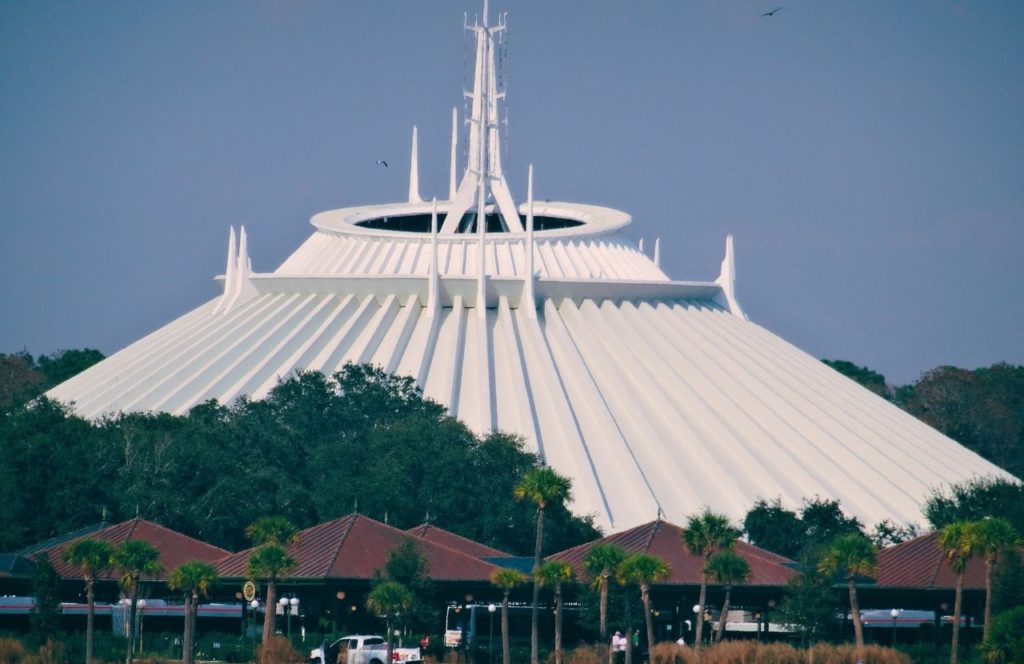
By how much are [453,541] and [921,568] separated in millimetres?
10905

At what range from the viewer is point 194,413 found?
200ft

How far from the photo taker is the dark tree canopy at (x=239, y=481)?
54594 mm

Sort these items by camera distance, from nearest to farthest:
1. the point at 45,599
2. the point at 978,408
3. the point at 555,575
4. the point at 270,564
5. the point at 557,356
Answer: the point at 270,564 < the point at 555,575 < the point at 45,599 < the point at 557,356 < the point at 978,408

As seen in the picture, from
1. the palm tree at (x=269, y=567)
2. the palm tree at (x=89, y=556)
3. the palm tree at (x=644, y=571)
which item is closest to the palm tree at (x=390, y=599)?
the palm tree at (x=269, y=567)

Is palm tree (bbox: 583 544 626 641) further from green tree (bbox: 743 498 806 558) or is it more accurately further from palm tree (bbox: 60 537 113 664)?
green tree (bbox: 743 498 806 558)

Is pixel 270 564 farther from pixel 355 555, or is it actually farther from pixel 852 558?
pixel 852 558

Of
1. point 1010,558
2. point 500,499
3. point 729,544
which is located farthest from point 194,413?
point 1010,558

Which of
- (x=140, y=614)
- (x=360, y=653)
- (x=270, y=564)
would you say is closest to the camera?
(x=360, y=653)

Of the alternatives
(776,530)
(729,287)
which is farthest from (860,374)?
(776,530)

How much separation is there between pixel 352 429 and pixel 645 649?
649 inches

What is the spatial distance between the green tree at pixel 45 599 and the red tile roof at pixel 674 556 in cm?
1103

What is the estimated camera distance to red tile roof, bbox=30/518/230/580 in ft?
153

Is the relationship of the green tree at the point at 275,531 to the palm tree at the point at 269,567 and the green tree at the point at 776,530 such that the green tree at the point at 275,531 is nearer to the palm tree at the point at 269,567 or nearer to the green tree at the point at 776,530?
the palm tree at the point at 269,567

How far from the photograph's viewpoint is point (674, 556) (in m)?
46.7
